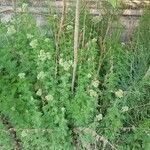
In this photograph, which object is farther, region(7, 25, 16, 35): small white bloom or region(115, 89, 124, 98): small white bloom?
region(7, 25, 16, 35): small white bloom

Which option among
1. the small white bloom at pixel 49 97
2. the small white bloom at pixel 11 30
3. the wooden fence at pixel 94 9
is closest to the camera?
the small white bloom at pixel 49 97

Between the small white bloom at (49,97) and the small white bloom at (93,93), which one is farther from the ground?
the small white bloom at (93,93)

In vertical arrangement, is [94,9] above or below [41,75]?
above

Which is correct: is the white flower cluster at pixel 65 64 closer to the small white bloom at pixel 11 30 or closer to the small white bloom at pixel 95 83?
the small white bloom at pixel 95 83

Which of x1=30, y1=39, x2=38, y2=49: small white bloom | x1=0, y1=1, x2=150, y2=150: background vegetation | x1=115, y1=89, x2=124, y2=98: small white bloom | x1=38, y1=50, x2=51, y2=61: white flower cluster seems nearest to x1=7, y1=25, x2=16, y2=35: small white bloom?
x1=0, y1=1, x2=150, y2=150: background vegetation

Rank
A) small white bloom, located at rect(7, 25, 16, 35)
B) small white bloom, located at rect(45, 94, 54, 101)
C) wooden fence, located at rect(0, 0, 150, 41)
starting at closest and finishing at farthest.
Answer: small white bloom, located at rect(45, 94, 54, 101)
small white bloom, located at rect(7, 25, 16, 35)
wooden fence, located at rect(0, 0, 150, 41)

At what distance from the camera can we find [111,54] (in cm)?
331

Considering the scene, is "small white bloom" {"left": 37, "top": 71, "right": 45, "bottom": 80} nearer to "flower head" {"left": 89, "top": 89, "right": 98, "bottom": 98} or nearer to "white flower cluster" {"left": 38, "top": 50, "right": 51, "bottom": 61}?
"white flower cluster" {"left": 38, "top": 50, "right": 51, "bottom": 61}

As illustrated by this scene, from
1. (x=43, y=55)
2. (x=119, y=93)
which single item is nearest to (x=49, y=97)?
(x=43, y=55)

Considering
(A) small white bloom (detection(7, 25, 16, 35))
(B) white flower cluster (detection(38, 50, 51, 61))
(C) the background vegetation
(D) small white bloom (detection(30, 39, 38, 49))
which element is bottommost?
(C) the background vegetation

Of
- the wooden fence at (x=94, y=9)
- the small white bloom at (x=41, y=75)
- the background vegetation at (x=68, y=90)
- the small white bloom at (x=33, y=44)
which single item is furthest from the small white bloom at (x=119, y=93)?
the wooden fence at (x=94, y=9)

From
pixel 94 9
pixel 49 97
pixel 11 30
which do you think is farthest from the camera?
pixel 94 9

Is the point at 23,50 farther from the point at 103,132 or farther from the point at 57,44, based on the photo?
the point at 103,132

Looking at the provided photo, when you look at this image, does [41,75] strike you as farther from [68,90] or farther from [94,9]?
[94,9]
